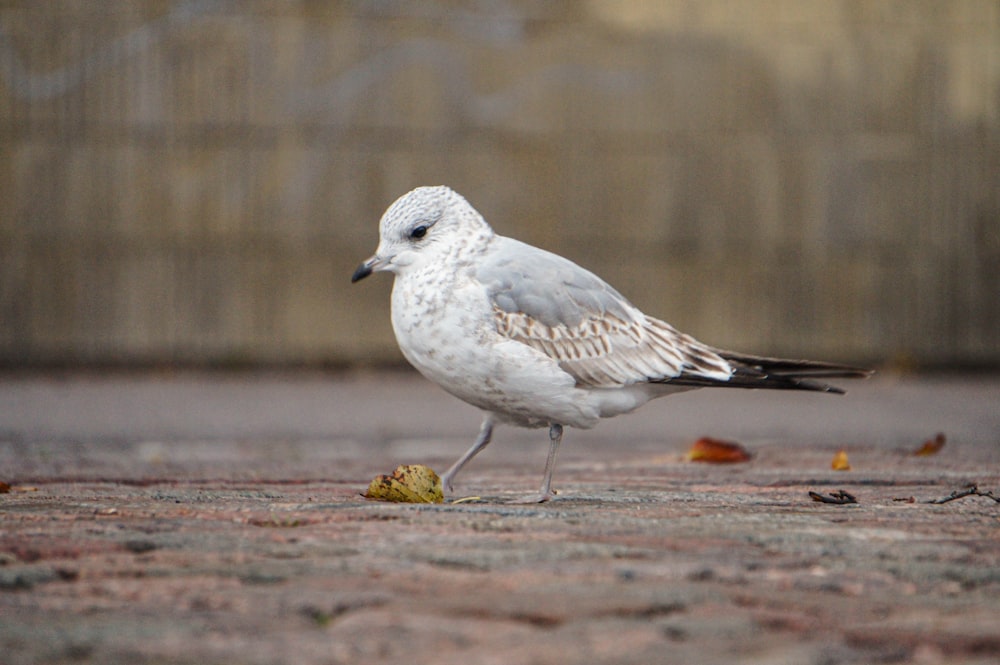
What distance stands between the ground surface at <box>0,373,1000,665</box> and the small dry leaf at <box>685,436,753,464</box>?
0.18 meters

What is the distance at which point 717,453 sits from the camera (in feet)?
18.2

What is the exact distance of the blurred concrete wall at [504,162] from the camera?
10.3m

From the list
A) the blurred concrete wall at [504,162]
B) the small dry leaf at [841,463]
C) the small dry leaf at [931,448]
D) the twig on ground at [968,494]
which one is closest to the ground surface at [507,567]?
the twig on ground at [968,494]

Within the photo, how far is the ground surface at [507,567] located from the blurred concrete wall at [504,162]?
16.8 feet

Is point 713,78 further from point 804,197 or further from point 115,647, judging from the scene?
point 115,647

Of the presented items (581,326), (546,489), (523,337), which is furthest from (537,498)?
(581,326)

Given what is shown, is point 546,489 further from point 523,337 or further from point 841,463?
point 841,463

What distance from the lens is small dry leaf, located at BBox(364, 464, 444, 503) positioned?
12.0 ft

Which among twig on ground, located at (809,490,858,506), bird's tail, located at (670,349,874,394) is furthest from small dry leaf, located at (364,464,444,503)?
twig on ground, located at (809,490,858,506)

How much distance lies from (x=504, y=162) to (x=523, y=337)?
6.66m

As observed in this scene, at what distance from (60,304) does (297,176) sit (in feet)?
6.82

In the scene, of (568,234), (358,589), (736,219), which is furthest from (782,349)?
(358,589)

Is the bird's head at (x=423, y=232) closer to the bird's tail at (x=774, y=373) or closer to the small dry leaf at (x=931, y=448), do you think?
the bird's tail at (x=774, y=373)

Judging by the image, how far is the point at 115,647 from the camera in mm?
1955
